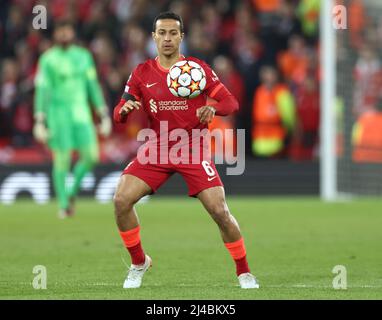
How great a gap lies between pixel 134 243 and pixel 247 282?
93cm

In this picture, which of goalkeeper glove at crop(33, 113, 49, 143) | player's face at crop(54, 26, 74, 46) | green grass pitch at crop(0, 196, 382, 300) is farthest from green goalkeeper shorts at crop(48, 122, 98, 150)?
player's face at crop(54, 26, 74, 46)

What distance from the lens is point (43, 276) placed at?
8945 millimetres

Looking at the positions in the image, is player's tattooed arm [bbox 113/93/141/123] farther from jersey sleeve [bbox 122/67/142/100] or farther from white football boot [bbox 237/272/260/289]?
white football boot [bbox 237/272/260/289]

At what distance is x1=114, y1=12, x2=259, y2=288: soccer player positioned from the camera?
28.6 feet

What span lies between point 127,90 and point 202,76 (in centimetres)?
60

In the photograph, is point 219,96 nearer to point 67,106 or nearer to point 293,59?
point 67,106

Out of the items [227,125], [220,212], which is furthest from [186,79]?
[227,125]

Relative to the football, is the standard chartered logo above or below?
below

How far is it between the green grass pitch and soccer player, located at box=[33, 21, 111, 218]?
0.71 meters

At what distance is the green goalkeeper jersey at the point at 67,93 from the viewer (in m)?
15.7
